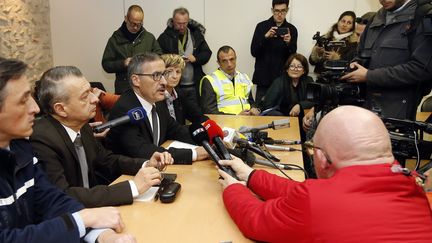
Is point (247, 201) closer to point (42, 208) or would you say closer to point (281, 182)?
point (281, 182)

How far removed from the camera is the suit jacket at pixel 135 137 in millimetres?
1976

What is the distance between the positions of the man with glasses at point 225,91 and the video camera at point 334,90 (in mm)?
1340

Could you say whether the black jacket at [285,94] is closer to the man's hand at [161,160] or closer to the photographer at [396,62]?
the photographer at [396,62]

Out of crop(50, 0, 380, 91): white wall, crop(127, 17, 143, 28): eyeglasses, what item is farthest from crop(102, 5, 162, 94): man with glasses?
crop(50, 0, 380, 91): white wall

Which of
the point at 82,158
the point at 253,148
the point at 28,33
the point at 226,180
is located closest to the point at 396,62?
the point at 253,148

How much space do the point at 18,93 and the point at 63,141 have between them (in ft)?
1.56

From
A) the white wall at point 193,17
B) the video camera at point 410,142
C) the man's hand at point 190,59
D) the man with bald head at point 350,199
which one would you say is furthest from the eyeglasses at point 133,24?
the man with bald head at point 350,199

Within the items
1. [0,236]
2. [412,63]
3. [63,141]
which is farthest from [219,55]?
[0,236]

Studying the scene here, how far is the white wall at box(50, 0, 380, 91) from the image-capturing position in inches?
195

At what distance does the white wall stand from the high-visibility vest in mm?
1427

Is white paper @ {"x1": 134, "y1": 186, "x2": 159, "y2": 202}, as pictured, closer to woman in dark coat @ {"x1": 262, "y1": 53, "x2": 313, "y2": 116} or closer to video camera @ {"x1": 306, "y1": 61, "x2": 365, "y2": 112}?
video camera @ {"x1": 306, "y1": 61, "x2": 365, "y2": 112}

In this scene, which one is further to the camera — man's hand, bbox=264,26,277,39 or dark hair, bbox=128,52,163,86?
man's hand, bbox=264,26,277,39

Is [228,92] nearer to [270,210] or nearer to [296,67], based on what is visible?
[296,67]

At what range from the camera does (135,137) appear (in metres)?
2.08
